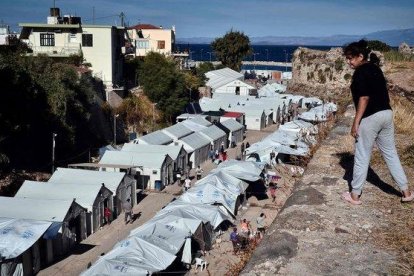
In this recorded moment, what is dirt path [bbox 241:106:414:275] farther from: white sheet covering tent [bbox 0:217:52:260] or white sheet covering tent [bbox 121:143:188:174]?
white sheet covering tent [bbox 121:143:188:174]

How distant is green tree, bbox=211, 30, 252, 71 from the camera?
237 feet

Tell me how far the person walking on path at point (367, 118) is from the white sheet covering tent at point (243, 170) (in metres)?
18.8

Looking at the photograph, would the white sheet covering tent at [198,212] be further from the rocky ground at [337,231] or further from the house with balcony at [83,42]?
the house with balcony at [83,42]

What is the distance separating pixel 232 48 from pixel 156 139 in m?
45.6

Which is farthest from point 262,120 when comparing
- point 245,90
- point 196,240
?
point 196,240

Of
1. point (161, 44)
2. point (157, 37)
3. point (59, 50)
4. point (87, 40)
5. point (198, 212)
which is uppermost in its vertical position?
point (157, 37)

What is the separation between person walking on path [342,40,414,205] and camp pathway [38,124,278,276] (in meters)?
13.6

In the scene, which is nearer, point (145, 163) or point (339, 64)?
point (145, 163)

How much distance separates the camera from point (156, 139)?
30672 mm

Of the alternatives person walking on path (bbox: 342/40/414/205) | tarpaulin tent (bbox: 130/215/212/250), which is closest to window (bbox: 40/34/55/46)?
tarpaulin tent (bbox: 130/215/212/250)

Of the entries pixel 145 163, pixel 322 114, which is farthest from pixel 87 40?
pixel 322 114

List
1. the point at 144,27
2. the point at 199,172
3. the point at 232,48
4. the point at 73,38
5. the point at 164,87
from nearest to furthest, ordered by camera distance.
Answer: the point at 199,172 → the point at 164,87 → the point at 73,38 → the point at 144,27 → the point at 232,48

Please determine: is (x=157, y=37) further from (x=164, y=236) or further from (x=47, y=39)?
(x=164, y=236)

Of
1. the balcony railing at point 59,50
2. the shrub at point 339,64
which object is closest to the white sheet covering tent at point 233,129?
the balcony railing at point 59,50
